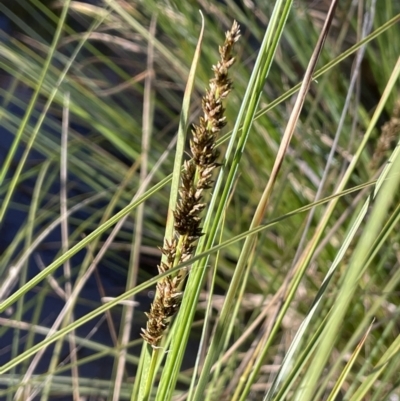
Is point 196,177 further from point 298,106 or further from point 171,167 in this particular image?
point 171,167

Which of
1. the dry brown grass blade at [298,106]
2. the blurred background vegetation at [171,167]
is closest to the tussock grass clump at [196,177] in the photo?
the dry brown grass blade at [298,106]

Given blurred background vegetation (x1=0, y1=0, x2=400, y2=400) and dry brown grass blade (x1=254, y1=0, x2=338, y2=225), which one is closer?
dry brown grass blade (x1=254, y1=0, x2=338, y2=225)

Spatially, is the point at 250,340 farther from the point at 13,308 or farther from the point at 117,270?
the point at 13,308

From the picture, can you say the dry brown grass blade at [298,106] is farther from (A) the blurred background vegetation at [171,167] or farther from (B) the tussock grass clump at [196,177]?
(A) the blurred background vegetation at [171,167]

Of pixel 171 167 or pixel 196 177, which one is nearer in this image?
pixel 196 177

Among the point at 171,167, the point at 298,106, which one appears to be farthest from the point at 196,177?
the point at 171,167

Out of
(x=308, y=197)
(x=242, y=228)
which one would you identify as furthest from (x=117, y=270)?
(x=308, y=197)

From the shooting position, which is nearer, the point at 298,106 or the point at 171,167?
the point at 298,106

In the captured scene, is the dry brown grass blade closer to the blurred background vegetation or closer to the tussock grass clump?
the tussock grass clump

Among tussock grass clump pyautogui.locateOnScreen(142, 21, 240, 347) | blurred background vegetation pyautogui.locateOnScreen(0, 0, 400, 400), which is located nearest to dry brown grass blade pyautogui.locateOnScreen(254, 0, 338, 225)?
tussock grass clump pyautogui.locateOnScreen(142, 21, 240, 347)
